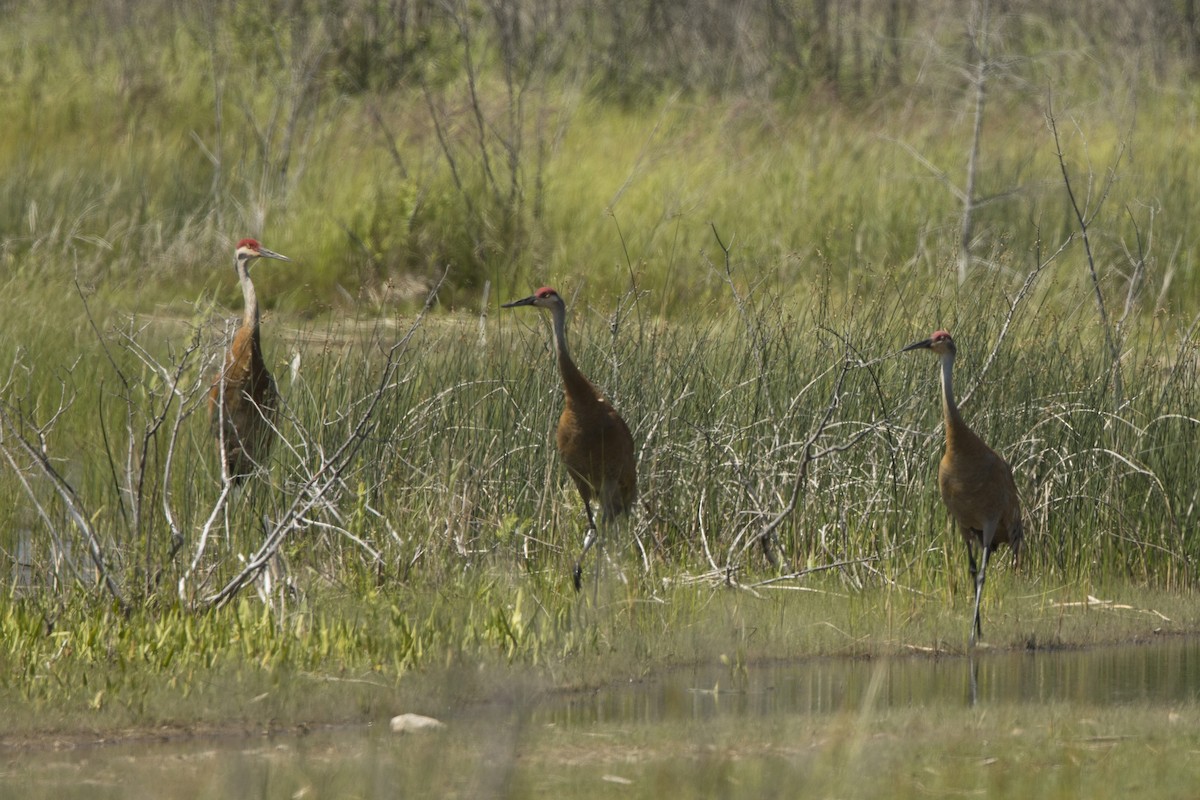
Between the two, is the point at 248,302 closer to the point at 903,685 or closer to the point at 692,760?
the point at 903,685

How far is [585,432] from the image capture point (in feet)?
21.6

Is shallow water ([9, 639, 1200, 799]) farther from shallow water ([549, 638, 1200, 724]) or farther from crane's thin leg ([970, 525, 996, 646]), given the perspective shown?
crane's thin leg ([970, 525, 996, 646])

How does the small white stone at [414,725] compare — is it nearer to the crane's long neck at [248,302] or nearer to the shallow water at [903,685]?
the shallow water at [903,685]

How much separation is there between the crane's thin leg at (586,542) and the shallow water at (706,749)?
83 cm

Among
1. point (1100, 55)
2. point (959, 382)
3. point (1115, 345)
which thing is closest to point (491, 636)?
point (959, 382)

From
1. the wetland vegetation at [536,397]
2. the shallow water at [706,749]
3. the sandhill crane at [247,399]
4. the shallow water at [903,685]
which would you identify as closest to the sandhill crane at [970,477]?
the wetland vegetation at [536,397]

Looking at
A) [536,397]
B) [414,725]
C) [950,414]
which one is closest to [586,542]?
[536,397]

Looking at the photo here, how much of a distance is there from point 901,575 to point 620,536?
110cm

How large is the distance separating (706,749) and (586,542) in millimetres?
2060

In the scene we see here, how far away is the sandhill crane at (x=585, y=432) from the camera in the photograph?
659 cm

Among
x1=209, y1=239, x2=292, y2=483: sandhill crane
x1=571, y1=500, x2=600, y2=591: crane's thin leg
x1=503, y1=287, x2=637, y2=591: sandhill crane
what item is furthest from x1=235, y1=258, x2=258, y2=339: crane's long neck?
x1=571, y1=500, x2=600, y2=591: crane's thin leg

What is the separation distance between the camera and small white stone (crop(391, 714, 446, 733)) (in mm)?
5012

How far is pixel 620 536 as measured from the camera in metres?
6.87

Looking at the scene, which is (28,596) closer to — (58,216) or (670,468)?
(670,468)
